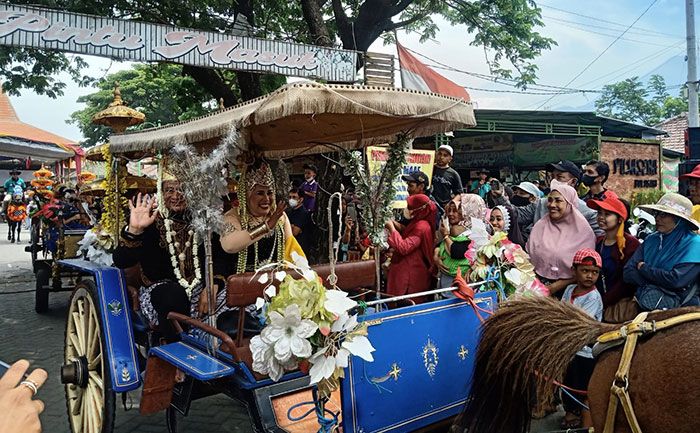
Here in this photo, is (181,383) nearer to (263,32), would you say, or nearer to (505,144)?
(263,32)

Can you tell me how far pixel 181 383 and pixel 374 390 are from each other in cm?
140

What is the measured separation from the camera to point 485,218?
4.82 m

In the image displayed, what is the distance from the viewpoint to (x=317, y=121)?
3426mm

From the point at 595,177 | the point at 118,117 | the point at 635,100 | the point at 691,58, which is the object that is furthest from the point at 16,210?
the point at 635,100

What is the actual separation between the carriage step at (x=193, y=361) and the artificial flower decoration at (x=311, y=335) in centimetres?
46

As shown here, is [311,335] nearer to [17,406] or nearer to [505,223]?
[17,406]

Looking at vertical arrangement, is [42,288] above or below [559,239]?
below

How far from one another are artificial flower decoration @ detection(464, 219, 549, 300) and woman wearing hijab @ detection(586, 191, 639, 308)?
25.2 inches

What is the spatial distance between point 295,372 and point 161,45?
5.68 m

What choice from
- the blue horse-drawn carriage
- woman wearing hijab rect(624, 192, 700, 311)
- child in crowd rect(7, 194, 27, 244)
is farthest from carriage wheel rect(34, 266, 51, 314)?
child in crowd rect(7, 194, 27, 244)

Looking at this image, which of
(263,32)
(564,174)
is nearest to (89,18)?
(263,32)

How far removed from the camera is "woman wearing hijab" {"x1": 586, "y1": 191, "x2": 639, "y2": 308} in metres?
3.77

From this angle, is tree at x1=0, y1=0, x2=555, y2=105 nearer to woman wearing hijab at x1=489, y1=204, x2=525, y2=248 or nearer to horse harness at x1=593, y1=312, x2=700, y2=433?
woman wearing hijab at x1=489, y1=204, x2=525, y2=248

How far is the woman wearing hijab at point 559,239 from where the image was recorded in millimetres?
4000
